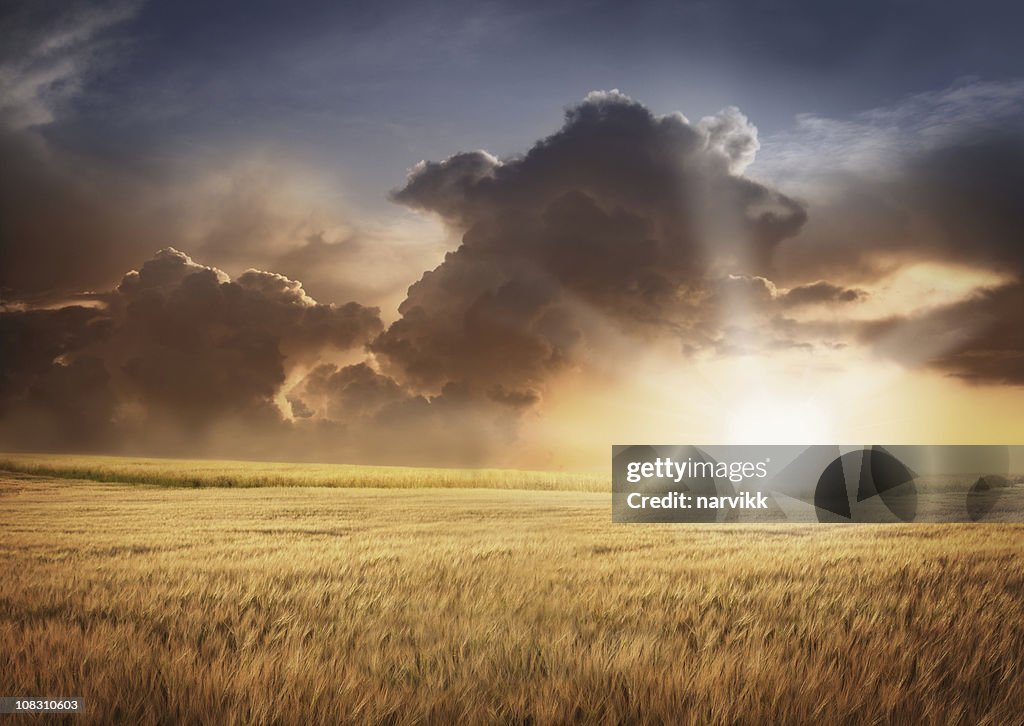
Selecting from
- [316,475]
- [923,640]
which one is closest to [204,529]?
[923,640]

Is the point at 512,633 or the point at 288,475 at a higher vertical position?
the point at 512,633

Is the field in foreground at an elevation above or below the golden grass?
above

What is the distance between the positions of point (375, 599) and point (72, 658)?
2900 millimetres

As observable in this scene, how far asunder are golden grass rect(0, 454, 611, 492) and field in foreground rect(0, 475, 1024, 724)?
39708 mm

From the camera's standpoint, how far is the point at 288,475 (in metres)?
52.6

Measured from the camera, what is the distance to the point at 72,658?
484 centimetres

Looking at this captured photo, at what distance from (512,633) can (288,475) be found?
50.1 metres

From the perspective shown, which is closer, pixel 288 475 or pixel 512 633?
pixel 512 633

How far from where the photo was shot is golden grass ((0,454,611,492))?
166ft

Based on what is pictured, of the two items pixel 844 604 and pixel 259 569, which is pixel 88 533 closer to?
pixel 259 569

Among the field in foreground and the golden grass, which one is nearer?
the field in foreground

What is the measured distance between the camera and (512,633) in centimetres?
573

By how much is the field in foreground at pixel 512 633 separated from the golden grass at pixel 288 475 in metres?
39.7

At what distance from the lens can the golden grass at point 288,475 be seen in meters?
50.7
